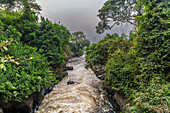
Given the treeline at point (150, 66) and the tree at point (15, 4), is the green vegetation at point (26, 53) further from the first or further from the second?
the treeline at point (150, 66)

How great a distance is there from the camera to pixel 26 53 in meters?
6.22

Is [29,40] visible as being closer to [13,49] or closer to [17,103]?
[13,49]

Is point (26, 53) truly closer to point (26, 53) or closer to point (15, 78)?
point (26, 53)

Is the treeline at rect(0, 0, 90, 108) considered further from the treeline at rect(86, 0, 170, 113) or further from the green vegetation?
the treeline at rect(86, 0, 170, 113)

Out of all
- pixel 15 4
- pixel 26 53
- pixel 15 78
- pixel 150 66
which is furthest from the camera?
pixel 15 4

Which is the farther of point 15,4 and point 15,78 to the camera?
point 15,4

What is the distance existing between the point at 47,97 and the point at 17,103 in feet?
8.83

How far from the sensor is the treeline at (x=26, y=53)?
4258 mm

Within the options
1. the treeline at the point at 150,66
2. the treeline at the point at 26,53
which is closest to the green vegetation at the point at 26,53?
the treeline at the point at 26,53

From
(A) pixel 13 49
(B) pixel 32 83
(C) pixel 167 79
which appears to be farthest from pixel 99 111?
(A) pixel 13 49

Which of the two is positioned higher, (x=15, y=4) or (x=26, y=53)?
(x=15, y=4)

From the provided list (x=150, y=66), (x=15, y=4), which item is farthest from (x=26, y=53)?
(x=15, y=4)

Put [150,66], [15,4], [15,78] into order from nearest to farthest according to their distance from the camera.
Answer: [150,66] < [15,78] < [15,4]

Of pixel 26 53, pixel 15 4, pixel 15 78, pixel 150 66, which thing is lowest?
pixel 15 78
